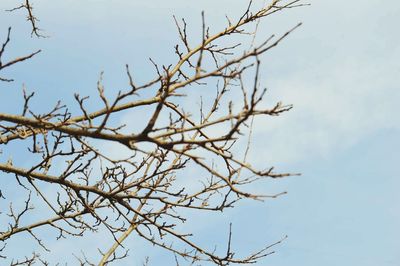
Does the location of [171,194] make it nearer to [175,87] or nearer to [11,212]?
[175,87]

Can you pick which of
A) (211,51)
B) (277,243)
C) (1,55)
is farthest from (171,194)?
(211,51)

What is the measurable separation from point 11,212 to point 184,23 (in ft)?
10.6

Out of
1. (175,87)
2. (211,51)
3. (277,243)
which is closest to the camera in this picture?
(175,87)

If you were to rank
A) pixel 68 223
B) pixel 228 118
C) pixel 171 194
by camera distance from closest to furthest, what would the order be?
pixel 228 118 → pixel 171 194 → pixel 68 223

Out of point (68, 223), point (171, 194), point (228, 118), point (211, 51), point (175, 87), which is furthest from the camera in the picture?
point (211, 51)

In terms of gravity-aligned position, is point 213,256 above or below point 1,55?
below

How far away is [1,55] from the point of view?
329cm

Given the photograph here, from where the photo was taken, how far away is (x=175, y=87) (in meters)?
3.00

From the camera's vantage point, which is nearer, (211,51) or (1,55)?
(1,55)

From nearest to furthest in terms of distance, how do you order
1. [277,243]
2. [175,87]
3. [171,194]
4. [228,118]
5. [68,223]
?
[228,118] → [175,87] → [171,194] → [277,243] → [68,223]

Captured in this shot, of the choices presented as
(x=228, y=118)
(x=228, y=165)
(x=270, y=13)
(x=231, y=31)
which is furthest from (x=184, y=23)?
(x=228, y=118)

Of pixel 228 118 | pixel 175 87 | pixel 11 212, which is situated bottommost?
pixel 228 118

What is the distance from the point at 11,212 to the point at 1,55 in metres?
3.37

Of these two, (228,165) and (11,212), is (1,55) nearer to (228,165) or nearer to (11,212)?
(228,165)
